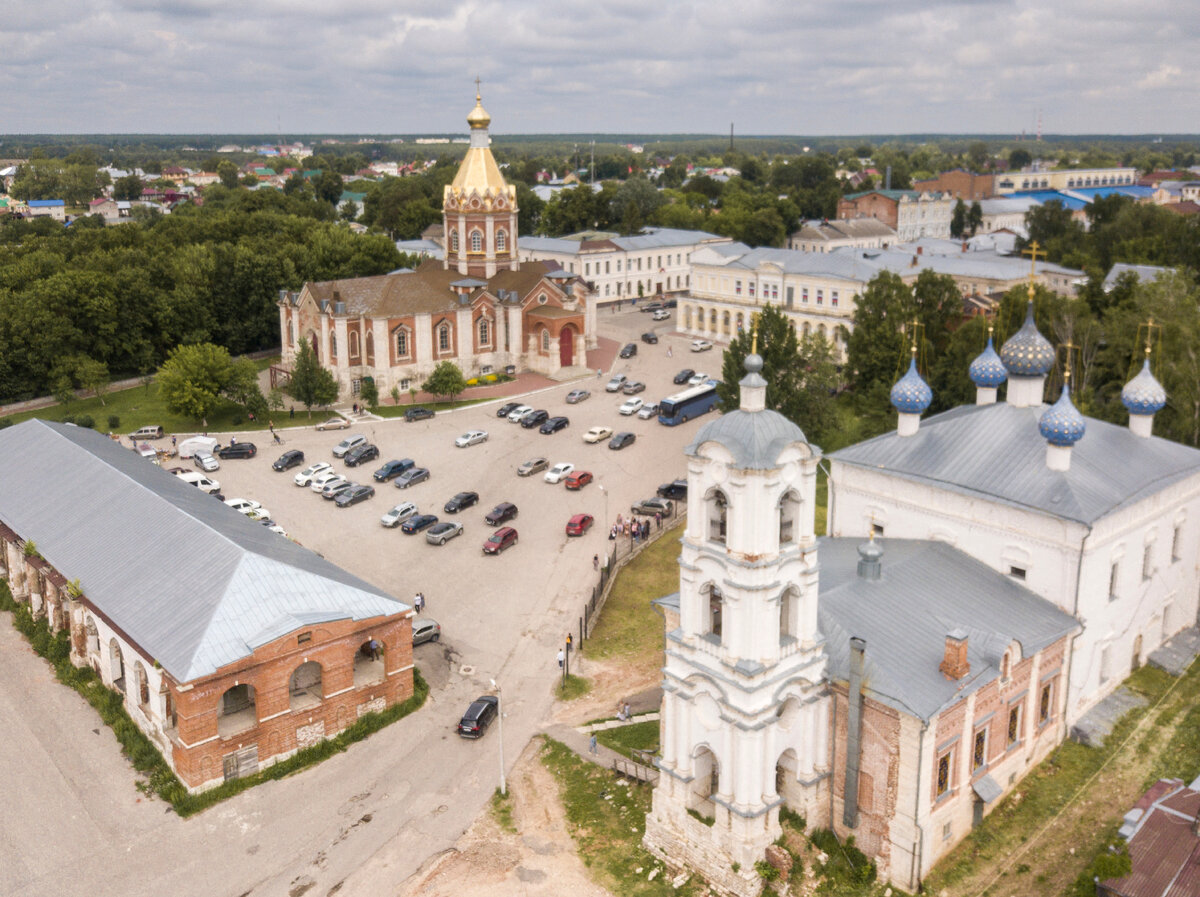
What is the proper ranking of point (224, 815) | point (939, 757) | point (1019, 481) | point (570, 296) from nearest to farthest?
point (939, 757) < point (224, 815) < point (1019, 481) < point (570, 296)

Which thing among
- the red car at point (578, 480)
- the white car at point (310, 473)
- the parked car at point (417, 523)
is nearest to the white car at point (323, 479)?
the white car at point (310, 473)

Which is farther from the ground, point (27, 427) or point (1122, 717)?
point (27, 427)

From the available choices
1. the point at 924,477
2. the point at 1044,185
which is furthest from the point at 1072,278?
the point at 1044,185

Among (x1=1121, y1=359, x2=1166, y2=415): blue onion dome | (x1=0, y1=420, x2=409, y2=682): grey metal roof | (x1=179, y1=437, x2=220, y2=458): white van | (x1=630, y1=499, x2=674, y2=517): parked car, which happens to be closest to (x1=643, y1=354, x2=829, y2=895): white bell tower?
(x1=0, y1=420, x2=409, y2=682): grey metal roof

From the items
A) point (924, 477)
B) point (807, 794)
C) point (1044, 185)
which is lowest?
point (807, 794)

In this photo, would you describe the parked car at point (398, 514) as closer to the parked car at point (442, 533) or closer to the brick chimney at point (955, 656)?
the parked car at point (442, 533)

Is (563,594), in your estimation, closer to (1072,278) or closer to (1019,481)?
(1019,481)
